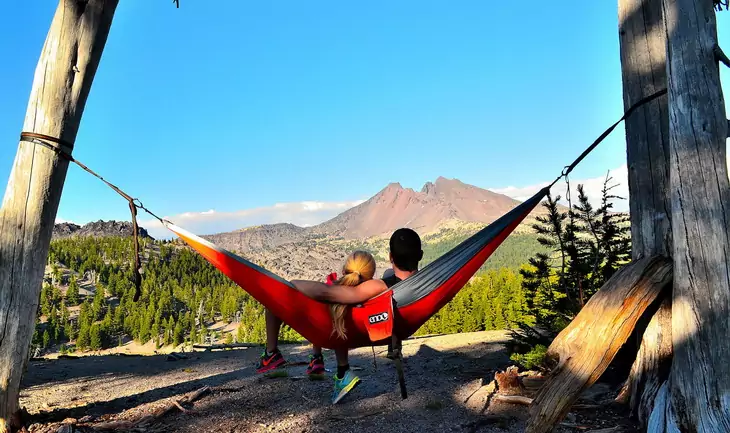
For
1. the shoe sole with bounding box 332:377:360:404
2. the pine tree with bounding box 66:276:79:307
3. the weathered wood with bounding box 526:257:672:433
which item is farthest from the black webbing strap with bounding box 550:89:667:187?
the pine tree with bounding box 66:276:79:307

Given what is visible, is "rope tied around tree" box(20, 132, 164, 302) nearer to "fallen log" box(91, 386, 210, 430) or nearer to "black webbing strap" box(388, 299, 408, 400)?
"fallen log" box(91, 386, 210, 430)

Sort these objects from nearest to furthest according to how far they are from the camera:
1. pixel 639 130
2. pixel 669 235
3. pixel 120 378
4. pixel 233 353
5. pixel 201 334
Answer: pixel 669 235 < pixel 639 130 < pixel 120 378 < pixel 233 353 < pixel 201 334

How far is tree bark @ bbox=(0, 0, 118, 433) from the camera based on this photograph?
10.0 ft

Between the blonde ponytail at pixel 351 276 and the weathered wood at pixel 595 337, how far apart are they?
4.15 feet

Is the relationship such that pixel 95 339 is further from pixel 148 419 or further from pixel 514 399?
pixel 514 399

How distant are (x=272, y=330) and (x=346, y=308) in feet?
2.80

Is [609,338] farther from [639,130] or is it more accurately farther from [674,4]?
[674,4]

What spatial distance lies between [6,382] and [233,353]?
5017 mm

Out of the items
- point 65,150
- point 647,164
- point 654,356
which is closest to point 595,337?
point 654,356

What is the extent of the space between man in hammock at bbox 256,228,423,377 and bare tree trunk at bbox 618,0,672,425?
4.58 ft

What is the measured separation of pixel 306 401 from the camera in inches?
151

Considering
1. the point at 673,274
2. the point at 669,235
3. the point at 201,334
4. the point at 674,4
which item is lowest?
the point at 201,334

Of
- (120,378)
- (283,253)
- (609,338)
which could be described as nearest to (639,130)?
(609,338)

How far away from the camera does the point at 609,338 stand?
2441mm
